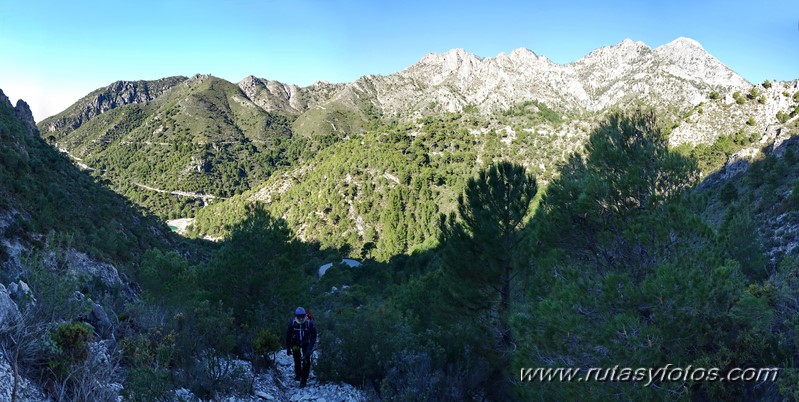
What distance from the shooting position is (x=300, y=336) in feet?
29.0

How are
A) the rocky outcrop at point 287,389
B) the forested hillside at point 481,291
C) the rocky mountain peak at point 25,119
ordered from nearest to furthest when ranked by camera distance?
the forested hillside at point 481,291
the rocky outcrop at point 287,389
the rocky mountain peak at point 25,119

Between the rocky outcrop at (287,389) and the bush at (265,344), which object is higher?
the bush at (265,344)

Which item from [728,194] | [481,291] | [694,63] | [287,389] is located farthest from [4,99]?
[694,63]

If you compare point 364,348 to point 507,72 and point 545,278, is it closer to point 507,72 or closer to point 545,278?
point 545,278

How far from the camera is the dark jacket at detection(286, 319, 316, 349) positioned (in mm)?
8844

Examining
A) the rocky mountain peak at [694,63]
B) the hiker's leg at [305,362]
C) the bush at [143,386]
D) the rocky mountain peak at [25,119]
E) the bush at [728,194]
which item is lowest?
the hiker's leg at [305,362]

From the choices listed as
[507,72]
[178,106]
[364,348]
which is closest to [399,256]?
[364,348]

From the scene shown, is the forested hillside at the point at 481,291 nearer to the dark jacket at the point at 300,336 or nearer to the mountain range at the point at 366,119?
the dark jacket at the point at 300,336

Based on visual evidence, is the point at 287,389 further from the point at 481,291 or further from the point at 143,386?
the point at 481,291

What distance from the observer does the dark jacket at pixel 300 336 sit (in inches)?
348

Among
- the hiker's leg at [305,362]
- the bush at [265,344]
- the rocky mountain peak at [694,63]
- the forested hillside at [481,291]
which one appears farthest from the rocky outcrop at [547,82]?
the hiker's leg at [305,362]

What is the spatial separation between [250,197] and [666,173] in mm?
98363

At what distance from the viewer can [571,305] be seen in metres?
7.45

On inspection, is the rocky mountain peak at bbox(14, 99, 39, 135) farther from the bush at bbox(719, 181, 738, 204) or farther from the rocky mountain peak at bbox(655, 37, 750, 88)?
the rocky mountain peak at bbox(655, 37, 750, 88)
